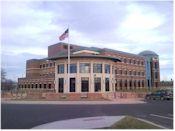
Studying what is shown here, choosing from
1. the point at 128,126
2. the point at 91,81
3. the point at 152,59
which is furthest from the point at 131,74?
the point at 128,126

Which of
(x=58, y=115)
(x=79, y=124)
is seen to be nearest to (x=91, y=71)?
(x=58, y=115)

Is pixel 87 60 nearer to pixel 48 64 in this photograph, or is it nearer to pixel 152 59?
pixel 48 64

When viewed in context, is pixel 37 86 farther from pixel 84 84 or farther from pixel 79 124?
pixel 79 124

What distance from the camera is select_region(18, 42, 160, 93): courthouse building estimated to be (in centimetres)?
4888

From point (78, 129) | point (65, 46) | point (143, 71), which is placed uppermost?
point (65, 46)

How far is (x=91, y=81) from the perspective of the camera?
48625mm

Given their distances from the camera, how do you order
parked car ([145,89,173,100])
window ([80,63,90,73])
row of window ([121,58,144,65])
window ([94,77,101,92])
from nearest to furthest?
1. parked car ([145,89,173,100])
2. window ([80,63,90,73])
3. window ([94,77,101,92])
4. row of window ([121,58,144,65])

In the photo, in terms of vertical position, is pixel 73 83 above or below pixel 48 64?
below

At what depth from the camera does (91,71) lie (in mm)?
48812

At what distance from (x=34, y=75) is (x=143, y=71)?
3823 cm

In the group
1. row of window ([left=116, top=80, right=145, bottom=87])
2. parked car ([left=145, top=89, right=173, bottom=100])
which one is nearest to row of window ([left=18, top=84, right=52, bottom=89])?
row of window ([left=116, top=80, right=145, bottom=87])

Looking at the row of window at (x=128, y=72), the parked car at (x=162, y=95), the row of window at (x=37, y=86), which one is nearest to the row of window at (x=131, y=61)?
the row of window at (x=128, y=72)

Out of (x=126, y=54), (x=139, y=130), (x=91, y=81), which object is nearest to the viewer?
(x=139, y=130)

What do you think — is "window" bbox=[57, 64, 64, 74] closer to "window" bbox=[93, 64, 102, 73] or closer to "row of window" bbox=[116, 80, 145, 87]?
"window" bbox=[93, 64, 102, 73]
